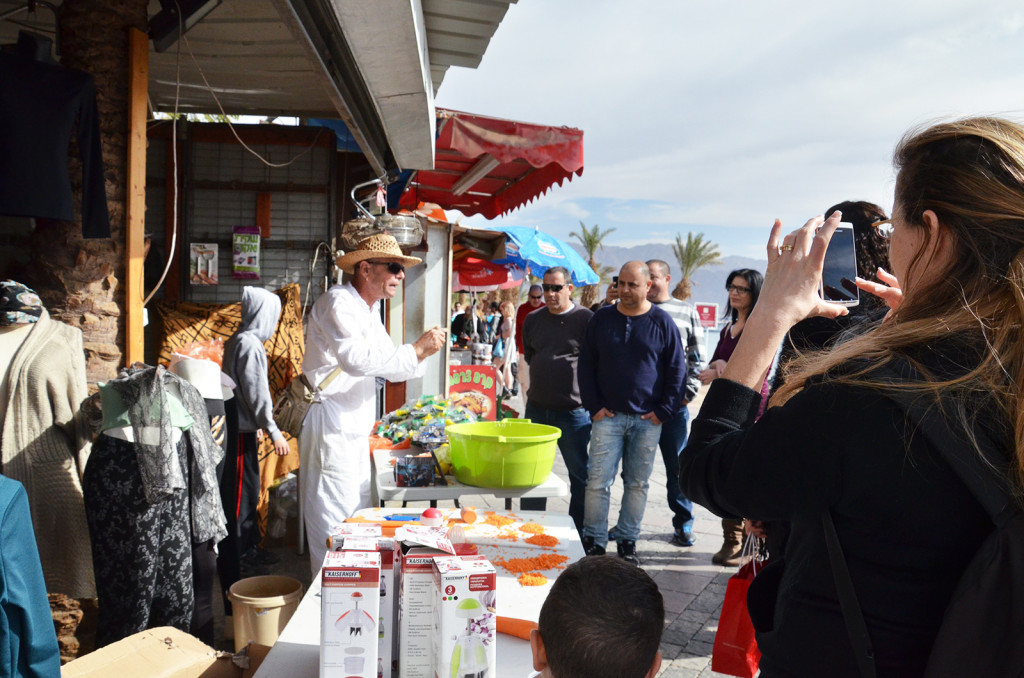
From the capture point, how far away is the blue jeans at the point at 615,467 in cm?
519

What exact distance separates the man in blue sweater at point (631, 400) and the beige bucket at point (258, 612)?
255 centimetres

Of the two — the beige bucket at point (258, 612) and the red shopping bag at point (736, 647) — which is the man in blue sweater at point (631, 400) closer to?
the beige bucket at point (258, 612)

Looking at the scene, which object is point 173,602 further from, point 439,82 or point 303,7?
point 439,82

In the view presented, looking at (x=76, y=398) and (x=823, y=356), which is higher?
(x=823, y=356)

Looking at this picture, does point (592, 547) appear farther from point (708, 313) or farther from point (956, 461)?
point (708, 313)

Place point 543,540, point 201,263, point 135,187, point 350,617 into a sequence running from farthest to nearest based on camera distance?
point 201,263
point 135,187
point 543,540
point 350,617

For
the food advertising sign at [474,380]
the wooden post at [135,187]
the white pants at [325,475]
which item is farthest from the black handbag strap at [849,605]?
the food advertising sign at [474,380]

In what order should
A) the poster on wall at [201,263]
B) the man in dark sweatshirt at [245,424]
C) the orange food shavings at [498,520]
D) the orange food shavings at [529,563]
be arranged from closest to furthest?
the orange food shavings at [529,563]
the orange food shavings at [498,520]
the man in dark sweatshirt at [245,424]
the poster on wall at [201,263]

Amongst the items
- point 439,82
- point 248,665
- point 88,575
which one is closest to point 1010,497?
point 248,665

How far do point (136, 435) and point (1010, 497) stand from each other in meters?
3.08

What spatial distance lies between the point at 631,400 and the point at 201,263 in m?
4.57

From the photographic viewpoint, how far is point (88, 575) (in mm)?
3131

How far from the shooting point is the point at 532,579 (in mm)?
2447

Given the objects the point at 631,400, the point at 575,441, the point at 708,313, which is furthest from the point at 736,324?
the point at 708,313
